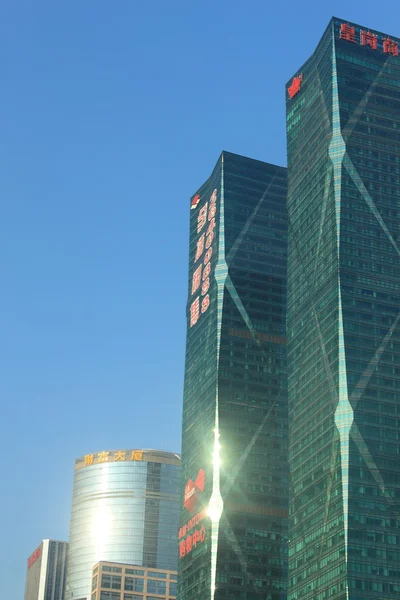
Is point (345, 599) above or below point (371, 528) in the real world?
below

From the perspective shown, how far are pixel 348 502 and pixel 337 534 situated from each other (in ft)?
19.8

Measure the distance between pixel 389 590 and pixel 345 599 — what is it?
8.80 metres

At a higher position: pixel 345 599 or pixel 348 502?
pixel 348 502

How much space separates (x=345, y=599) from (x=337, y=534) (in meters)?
12.1

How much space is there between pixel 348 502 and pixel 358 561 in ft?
33.8

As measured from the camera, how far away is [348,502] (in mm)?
198625

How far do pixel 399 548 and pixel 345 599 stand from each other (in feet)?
48.6

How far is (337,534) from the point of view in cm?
19912

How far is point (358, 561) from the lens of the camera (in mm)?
194750

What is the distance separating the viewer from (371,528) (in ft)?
651

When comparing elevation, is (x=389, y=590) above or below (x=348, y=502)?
below

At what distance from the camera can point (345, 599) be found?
629 feet

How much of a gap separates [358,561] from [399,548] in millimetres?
9221
